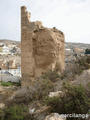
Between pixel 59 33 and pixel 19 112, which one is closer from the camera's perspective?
pixel 19 112

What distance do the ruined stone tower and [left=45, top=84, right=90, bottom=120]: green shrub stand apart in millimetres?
4887

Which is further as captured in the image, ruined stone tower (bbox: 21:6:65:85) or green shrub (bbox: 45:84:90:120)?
ruined stone tower (bbox: 21:6:65:85)

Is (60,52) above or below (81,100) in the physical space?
above

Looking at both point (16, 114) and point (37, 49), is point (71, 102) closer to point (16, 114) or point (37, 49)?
point (16, 114)

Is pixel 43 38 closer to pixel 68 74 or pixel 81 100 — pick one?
pixel 68 74

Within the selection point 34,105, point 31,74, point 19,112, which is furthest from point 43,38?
point 19,112

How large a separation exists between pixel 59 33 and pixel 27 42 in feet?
6.96

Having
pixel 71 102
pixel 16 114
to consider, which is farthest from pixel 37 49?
pixel 71 102

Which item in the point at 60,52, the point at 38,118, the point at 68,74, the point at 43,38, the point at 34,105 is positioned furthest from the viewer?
the point at 60,52

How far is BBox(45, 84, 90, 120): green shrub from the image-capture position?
3.66m

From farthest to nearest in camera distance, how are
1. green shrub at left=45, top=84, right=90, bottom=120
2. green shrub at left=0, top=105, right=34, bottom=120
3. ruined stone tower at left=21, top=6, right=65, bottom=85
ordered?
ruined stone tower at left=21, top=6, right=65, bottom=85 → green shrub at left=0, top=105, right=34, bottom=120 → green shrub at left=45, top=84, right=90, bottom=120

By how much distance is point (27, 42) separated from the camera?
9055 mm

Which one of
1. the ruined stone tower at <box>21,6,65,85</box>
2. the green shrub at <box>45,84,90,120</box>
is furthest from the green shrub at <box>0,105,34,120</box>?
the ruined stone tower at <box>21,6,65,85</box>

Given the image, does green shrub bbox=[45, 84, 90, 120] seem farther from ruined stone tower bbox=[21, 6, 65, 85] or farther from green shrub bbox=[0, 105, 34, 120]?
ruined stone tower bbox=[21, 6, 65, 85]
